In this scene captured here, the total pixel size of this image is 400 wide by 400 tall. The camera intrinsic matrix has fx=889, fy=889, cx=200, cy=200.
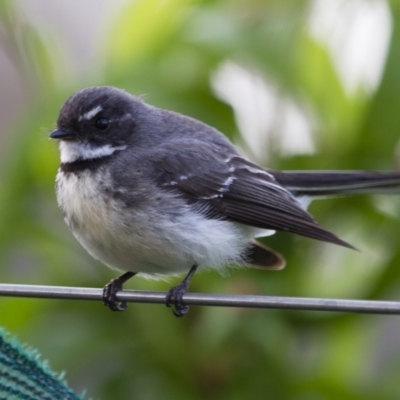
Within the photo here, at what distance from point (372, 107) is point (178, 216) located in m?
1.01

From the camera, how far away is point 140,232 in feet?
10.1

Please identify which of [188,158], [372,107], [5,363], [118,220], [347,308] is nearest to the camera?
[347,308]

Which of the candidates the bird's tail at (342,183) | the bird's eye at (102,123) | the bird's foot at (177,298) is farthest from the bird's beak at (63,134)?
the bird's tail at (342,183)

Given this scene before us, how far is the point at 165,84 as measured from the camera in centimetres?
379

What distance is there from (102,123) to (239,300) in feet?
4.39

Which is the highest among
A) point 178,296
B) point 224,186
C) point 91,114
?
point 91,114

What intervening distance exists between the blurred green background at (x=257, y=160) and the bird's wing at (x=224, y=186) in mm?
360

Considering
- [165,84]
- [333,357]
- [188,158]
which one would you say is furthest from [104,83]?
[333,357]

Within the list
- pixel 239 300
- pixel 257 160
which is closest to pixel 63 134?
pixel 257 160

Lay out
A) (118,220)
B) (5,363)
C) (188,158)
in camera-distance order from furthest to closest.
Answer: (188,158) < (118,220) < (5,363)

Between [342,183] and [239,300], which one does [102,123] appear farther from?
[239,300]

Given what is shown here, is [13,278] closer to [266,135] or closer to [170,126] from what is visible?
[170,126]

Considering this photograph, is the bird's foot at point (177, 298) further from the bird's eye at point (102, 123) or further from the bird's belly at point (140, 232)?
the bird's eye at point (102, 123)

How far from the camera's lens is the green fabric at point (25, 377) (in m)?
2.52
